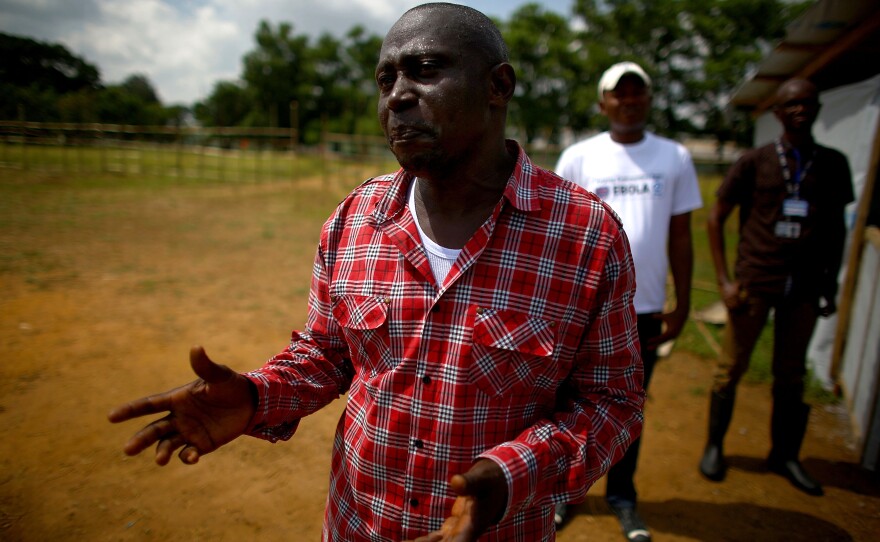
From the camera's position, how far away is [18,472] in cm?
322

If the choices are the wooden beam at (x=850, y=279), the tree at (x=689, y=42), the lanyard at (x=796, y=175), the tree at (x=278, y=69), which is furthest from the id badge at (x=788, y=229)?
the tree at (x=278, y=69)

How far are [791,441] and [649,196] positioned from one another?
6.44 ft

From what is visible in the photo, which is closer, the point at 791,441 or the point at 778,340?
the point at 778,340

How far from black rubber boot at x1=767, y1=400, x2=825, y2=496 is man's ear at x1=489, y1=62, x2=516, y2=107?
3.01 meters

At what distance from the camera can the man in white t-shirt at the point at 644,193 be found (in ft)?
8.86

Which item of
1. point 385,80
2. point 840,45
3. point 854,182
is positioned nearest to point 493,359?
point 385,80

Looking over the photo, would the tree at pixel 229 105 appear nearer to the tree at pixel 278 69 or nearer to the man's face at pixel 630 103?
the tree at pixel 278 69

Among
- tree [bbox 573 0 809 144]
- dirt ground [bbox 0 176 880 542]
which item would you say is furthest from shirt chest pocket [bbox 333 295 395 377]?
tree [bbox 573 0 809 144]

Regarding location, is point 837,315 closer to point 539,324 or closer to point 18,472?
point 539,324

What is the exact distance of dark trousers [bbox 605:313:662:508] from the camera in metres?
2.74

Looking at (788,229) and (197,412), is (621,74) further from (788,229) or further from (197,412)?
(197,412)

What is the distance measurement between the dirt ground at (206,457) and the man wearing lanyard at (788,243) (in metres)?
0.53

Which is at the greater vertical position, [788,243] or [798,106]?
[798,106]

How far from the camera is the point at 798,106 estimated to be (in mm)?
3000
